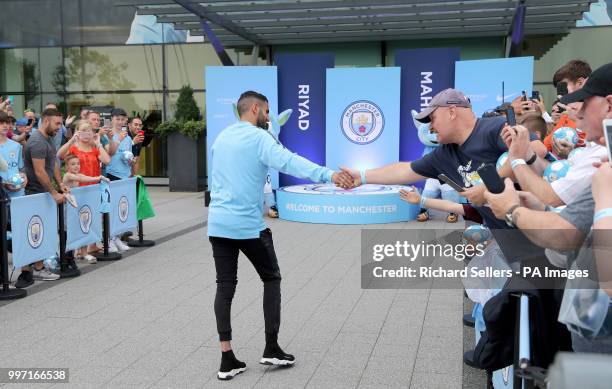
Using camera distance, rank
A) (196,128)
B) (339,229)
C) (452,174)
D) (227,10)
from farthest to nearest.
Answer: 1. (196,128)
2. (227,10)
3. (339,229)
4. (452,174)

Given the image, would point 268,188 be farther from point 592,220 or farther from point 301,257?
point 592,220

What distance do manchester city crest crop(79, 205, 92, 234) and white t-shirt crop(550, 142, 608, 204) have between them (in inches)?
248

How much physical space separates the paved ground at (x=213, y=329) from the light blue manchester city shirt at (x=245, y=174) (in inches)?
41.9

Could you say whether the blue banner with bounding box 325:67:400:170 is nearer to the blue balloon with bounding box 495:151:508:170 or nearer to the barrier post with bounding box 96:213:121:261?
the barrier post with bounding box 96:213:121:261

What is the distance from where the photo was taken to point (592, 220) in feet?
6.71

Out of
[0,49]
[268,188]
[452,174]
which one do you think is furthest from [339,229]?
[0,49]

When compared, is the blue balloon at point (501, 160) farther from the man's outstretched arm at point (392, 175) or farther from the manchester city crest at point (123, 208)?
the manchester city crest at point (123, 208)

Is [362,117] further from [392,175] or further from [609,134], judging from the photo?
[609,134]

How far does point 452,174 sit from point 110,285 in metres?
4.47

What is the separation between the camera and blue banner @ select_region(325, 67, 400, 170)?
42.1 ft

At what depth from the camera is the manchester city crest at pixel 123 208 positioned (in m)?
8.42

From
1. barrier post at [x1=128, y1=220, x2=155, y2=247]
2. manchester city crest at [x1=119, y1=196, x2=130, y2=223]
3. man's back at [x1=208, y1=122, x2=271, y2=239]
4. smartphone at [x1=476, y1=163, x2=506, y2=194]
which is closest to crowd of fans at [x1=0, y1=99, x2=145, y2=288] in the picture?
barrier post at [x1=128, y1=220, x2=155, y2=247]

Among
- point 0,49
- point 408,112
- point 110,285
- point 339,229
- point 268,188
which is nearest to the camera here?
point 110,285

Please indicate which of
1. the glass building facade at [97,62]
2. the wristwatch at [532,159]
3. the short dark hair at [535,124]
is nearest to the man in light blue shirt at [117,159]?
the short dark hair at [535,124]
